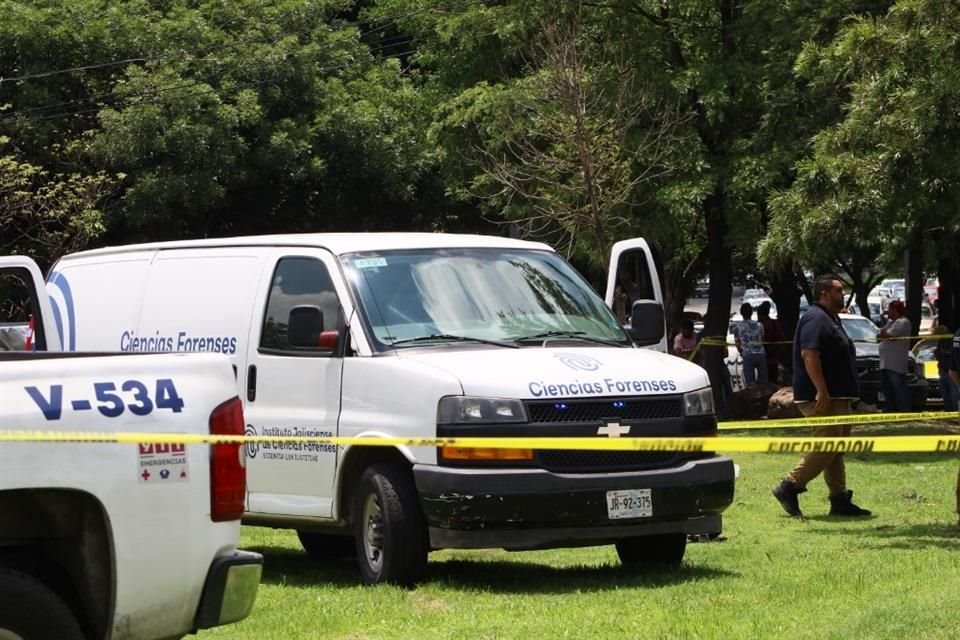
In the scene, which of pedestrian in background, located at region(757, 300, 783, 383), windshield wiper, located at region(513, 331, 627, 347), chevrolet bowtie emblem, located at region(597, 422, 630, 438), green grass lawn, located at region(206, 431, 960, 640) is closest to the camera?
green grass lawn, located at region(206, 431, 960, 640)

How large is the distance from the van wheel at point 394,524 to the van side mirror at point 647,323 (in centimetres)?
193

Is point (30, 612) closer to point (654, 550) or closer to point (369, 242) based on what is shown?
point (369, 242)

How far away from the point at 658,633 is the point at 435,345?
98.3 inches

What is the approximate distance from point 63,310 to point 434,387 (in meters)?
3.90

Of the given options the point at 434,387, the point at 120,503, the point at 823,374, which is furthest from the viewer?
the point at 823,374

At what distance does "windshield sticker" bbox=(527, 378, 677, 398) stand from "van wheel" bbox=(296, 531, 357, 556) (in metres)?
2.87

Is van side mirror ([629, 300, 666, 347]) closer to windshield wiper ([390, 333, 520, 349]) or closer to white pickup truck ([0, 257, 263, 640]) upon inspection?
windshield wiper ([390, 333, 520, 349])

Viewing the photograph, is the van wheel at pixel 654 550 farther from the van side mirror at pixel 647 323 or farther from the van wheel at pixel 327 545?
the van wheel at pixel 327 545

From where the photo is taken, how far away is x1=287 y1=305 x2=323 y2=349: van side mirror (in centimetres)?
961

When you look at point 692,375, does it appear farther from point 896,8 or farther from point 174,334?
point 896,8

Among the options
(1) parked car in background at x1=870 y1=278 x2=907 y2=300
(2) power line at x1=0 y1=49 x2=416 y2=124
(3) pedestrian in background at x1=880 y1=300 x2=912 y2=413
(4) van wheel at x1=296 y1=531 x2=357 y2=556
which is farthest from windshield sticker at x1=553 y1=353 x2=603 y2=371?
(1) parked car in background at x1=870 y1=278 x2=907 y2=300

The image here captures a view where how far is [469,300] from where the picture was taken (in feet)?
32.6

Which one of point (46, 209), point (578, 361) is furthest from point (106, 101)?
point (578, 361)

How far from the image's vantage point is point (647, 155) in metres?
24.4
